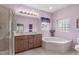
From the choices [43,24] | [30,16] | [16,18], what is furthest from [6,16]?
[43,24]

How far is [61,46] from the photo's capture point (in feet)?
8.91

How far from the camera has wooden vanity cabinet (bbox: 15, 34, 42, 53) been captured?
262 centimetres

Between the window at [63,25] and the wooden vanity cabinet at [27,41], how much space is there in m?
0.58

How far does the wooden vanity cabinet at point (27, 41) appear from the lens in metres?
2.62

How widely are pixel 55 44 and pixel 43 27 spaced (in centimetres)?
66

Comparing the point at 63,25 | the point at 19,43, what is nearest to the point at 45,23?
the point at 63,25

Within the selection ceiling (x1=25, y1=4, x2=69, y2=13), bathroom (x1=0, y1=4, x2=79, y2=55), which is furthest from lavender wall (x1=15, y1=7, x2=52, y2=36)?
ceiling (x1=25, y1=4, x2=69, y2=13)

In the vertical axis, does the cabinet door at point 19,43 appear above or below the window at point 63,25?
below

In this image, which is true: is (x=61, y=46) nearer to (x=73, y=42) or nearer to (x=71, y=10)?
(x=73, y=42)

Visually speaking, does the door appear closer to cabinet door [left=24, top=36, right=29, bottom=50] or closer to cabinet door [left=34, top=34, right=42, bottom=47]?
cabinet door [left=24, top=36, right=29, bottom=50]

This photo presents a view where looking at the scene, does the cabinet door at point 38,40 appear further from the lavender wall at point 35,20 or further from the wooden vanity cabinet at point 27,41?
the lavender wall at point 35,20

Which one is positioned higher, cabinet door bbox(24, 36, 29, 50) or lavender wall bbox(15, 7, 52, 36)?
lavender wall bbox(15, 7, 52, 36)

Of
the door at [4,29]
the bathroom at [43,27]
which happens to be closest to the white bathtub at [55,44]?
the bathroom at [43,27]

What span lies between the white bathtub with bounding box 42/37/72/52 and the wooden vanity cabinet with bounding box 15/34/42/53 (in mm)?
192
